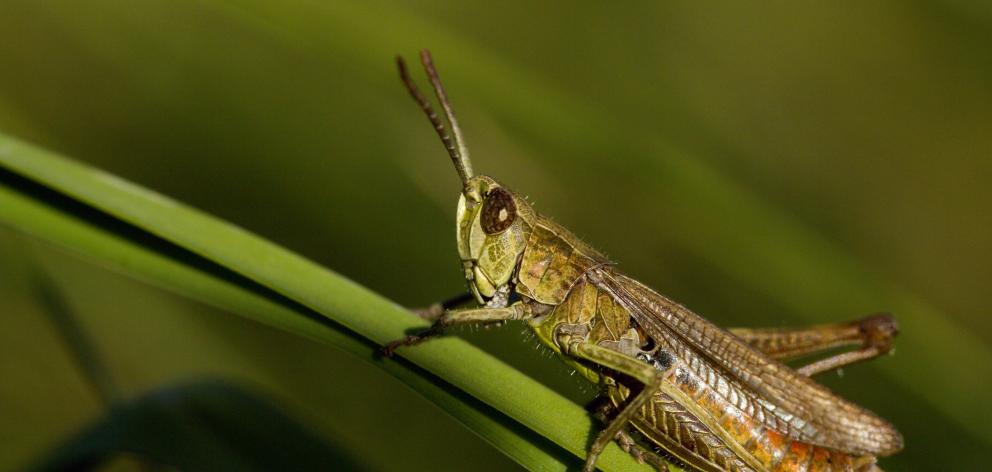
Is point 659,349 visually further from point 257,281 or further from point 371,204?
point 371,204

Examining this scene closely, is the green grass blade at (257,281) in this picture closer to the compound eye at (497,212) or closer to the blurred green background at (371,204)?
the blurred green background at (371,204)

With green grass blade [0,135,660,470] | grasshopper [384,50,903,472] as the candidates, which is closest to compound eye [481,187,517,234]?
grasshopper [384,50,903,472]

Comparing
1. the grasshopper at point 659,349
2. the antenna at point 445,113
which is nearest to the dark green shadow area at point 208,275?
the grasshopper at point 659,349

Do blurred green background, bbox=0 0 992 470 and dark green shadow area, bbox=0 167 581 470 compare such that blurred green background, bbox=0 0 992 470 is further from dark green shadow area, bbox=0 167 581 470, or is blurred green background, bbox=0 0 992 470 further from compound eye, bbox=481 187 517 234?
compound eye, bbox=481 187 517 234

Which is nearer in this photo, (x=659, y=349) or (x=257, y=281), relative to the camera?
(x=257, y=281)

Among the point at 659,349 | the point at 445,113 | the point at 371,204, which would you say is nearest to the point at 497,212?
the point at 445,113
